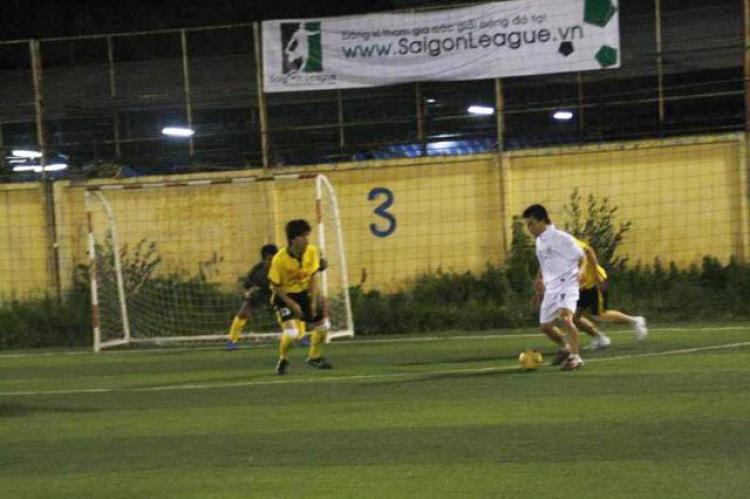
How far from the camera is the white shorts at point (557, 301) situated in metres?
12.4

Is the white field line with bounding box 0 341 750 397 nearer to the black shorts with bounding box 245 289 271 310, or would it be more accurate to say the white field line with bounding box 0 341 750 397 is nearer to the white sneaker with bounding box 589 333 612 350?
the white sneaker with bounding box 589 333 612 350

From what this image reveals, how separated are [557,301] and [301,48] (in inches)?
432

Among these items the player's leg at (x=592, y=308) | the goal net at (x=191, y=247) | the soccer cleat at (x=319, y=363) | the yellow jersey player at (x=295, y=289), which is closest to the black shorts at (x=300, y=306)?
the yellow jersey player at (x=295, y=289)

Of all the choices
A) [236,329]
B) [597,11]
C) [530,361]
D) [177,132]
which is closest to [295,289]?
[530,361]

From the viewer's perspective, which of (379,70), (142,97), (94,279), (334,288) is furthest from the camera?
(142,97)

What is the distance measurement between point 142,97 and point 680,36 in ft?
39.8

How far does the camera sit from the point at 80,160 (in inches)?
1037

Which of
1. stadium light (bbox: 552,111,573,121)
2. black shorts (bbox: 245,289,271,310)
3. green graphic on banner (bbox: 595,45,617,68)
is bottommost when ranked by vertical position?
black shorts (bbox: 245,289,271,310)

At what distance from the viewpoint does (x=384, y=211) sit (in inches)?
854

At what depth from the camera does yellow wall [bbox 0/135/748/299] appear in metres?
20.6

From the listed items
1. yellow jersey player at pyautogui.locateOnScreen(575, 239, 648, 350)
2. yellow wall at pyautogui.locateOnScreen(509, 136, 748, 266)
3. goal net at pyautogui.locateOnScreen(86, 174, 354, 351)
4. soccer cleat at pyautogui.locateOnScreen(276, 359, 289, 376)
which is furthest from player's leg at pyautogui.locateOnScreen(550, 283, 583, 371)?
yellow wall at pyautogui.locateOnScreen(509, 136, 748, 266)

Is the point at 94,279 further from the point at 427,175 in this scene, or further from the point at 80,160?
the point at 80,160

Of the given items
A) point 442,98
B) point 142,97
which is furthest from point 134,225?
point 442,98

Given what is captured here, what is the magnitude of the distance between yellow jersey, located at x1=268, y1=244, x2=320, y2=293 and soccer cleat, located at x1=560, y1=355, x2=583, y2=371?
11.1 ft
